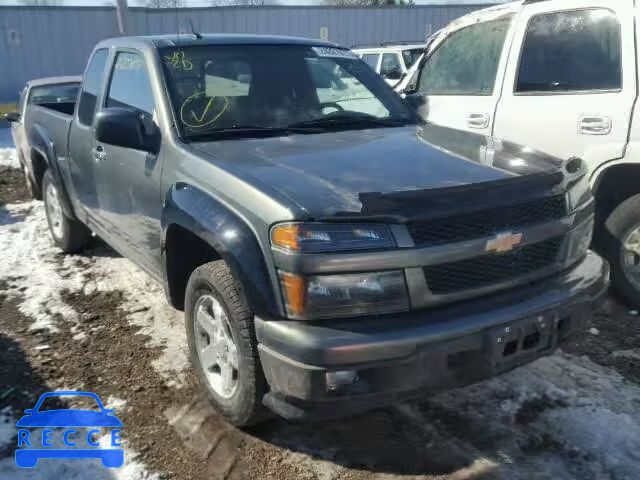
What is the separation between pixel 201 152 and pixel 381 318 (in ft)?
4.28

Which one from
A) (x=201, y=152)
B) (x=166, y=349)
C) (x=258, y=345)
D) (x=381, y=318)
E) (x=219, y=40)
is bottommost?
(x=166, y=349)

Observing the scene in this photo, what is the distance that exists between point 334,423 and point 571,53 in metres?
3.00

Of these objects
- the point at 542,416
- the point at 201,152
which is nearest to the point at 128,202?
the point at 201,152

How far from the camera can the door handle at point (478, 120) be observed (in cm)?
469

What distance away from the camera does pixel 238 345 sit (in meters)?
2.63

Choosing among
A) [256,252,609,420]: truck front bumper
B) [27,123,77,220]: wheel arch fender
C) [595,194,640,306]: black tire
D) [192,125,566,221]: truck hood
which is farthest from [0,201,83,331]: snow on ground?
[595,194,640,306]: black tire

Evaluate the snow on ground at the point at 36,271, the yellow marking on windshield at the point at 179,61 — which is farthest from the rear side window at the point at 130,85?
the snow on ground at the point at 36,271

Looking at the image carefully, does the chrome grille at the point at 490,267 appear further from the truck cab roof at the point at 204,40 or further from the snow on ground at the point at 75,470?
the truck cab roof at the point at 204,40

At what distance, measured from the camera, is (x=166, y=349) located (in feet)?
12.6

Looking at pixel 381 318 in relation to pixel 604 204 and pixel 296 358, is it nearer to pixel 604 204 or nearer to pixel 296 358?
pixel 296 358

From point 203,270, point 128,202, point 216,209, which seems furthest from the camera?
point 128,202

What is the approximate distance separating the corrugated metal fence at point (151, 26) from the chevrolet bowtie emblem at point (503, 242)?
17248 millimetres

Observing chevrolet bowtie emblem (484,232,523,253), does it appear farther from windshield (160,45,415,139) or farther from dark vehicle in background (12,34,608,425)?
windshield (160,45,415,139)

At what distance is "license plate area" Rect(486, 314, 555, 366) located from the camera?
243 cm
